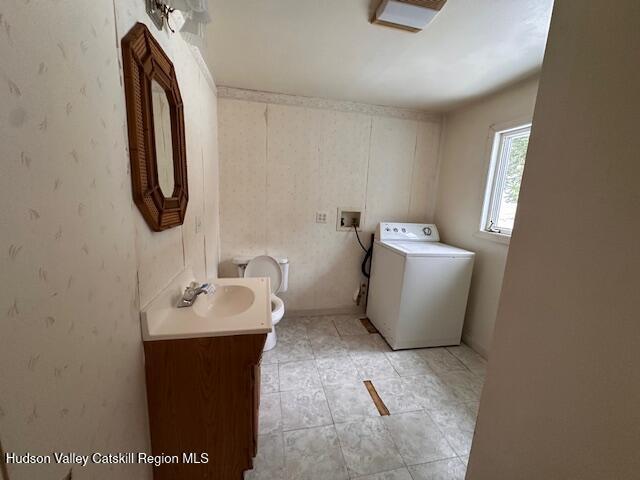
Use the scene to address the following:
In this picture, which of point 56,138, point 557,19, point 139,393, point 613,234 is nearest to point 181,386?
point 139,393

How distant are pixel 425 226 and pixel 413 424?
5.95 feet

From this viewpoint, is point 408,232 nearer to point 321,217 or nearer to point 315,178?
point 321,217

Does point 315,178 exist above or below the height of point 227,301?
above

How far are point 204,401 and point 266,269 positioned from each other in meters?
1.40

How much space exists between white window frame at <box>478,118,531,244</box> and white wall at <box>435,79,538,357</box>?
0.12 ft

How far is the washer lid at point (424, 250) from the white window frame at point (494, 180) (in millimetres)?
258

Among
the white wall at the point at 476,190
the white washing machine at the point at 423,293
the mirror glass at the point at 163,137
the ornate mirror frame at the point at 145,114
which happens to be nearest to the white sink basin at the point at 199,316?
the ornate mirror frame at the point at 145,114

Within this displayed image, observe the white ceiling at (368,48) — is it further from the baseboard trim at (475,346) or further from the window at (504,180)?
the baseboard trim at (475,346)

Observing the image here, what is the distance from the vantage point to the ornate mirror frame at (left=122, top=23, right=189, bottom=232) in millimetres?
781

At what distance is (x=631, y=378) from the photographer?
21.2 inches

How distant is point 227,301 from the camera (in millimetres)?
1446

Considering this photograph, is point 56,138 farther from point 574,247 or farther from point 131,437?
point 574,247

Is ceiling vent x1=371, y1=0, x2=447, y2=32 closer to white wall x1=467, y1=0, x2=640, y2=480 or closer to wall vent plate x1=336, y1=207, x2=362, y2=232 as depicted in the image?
white wall x1=467, y1=0, x2=640, y2=480

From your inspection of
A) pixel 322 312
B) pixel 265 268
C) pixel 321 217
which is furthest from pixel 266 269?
pixel 322 312
